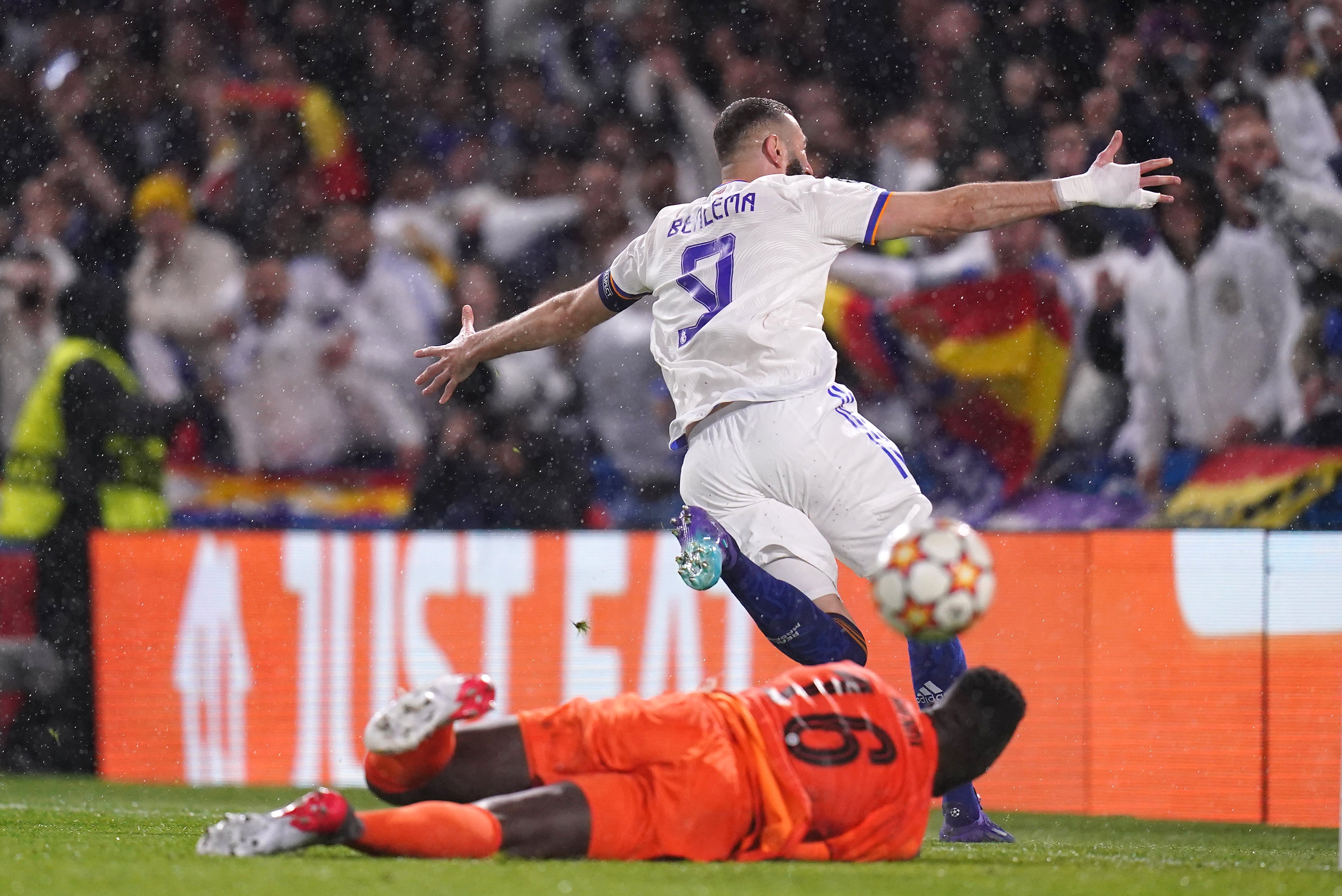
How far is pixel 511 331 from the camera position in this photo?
528cm

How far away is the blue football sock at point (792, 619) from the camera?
466 cm

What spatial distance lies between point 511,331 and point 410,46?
624cm

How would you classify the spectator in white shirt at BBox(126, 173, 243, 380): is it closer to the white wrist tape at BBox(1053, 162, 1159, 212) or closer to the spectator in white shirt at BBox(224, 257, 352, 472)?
the spectator in white shirt at BBox(224, 257, 352, 472)

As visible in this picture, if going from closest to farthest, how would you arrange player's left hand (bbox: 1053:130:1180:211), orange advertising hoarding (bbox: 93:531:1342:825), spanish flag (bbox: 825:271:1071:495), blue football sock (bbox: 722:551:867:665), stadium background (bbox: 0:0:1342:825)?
player's left hand (bbox: 1053:130:1180:211), blue football sock (bbox: 722:551:867:665), orange advertising hoarding (bbox: 93:531:1342:825), stadium background (bbox: 0:0:1342:825), spanish flag (bbox: 825:271:1071:495)

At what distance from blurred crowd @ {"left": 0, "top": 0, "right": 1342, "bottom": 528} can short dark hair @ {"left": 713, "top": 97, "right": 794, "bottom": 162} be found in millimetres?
2904

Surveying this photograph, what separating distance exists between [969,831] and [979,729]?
1.02 metres

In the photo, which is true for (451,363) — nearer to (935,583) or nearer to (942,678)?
(942,678)

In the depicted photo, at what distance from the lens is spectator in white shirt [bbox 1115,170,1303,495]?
7406 mm

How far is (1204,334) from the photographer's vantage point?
7.56m

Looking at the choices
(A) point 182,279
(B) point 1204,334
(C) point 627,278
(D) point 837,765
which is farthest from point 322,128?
(D) point 837,765

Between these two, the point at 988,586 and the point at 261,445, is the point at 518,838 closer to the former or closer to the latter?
the point at 988,586

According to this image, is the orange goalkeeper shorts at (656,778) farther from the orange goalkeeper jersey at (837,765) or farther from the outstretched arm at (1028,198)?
the outstretched arm at (1028,198)

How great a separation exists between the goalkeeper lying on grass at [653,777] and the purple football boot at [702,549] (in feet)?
2.00

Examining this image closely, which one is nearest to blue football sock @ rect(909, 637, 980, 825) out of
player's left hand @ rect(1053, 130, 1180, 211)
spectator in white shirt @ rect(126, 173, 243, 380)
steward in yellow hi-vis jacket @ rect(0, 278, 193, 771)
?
player's left hand @ rect(1053, 130, 1180, 211)
